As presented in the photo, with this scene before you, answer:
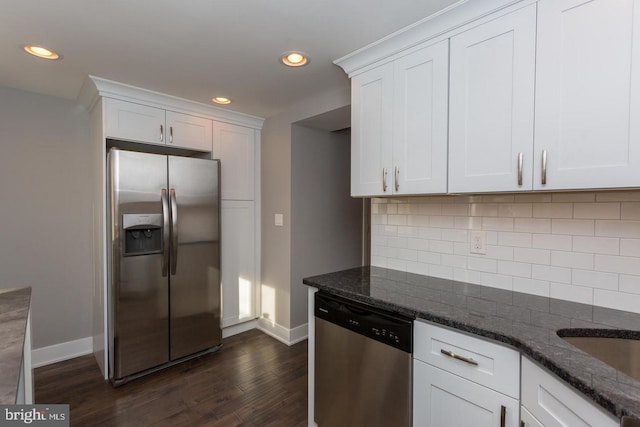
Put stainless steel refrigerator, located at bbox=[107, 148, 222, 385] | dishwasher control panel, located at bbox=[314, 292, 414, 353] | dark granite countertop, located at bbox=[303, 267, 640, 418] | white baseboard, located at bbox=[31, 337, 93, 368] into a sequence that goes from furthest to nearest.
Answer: white baseboard, located at bbox=[31, 337, 93, 368] → stainless steel refrigerator, located at bbox=[107, 148, 222, 385] → dishwasher control panel, located at bbox=[314, 292, 414, 353] → dark granite countertop, located at bbox=[303, 267, 640, 418]

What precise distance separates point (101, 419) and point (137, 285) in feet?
2.85

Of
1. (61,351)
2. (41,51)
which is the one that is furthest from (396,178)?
(61,351)

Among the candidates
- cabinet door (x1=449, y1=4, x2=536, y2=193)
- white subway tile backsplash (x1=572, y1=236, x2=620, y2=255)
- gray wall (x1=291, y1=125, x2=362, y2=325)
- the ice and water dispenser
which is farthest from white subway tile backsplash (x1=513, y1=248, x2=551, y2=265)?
the ice and water dispenser

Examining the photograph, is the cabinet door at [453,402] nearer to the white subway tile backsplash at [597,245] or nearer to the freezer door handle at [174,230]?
the white subway tile backsplash at [597,245]

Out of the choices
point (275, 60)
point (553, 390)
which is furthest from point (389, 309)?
point (275, 60)

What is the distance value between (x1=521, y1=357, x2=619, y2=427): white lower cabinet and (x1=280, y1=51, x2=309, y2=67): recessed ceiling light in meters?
1.93

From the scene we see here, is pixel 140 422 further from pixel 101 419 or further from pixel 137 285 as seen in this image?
pixel 137 285

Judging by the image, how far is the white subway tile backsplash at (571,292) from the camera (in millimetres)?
1396

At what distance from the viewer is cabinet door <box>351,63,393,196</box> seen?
183 centimetres

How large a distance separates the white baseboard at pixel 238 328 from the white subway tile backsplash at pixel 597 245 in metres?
2.97

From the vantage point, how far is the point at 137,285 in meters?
2.38

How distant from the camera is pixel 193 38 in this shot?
69.0 inches

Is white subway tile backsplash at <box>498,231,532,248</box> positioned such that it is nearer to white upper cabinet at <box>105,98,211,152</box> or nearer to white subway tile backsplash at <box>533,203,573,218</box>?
white subway tile backsplash at <box>533,203,573,218</box>

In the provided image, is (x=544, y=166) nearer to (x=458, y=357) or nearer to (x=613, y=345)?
(x=613, y=345)
